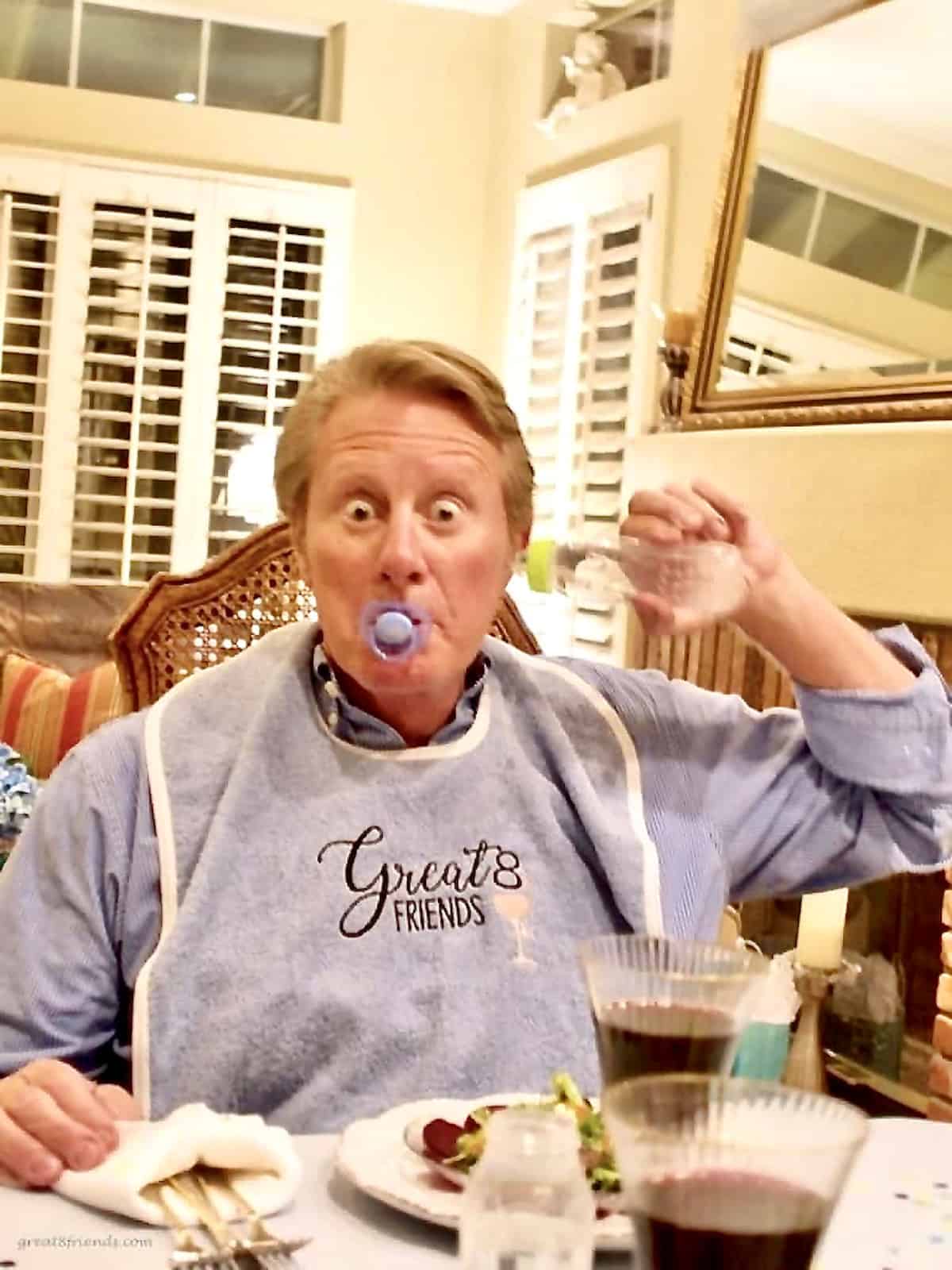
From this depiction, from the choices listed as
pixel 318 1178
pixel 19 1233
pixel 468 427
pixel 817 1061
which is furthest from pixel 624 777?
pixel 817 1061

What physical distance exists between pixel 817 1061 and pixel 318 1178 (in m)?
1.80

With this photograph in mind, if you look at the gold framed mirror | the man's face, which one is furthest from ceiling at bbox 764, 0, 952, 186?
the man's face

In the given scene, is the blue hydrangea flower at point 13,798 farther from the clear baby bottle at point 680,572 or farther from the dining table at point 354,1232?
the dining table at point 354,1232

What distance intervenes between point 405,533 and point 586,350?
3.08 m

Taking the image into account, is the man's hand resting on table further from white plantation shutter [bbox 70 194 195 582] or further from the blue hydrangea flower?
Result: white plantation shutter [bbox 70 194 195 582]

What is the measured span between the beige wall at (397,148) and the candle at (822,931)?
285 centimetres

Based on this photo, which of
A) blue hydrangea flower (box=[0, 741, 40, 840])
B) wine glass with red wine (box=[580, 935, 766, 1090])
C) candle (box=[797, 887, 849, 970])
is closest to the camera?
wine glass with red wine (box=[580, 935, 766, 1090])

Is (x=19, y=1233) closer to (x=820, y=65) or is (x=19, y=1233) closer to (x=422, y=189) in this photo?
(x=820, y=65)

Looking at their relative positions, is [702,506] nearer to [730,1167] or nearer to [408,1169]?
[408,1169]

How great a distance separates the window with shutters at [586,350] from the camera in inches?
158

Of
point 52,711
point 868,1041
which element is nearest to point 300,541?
point 868,1041

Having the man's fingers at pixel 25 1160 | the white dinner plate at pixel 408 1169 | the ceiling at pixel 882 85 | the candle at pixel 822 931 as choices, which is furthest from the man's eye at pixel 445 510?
the ceiling at pixel 882 85

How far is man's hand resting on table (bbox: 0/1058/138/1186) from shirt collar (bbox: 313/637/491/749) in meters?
0.42

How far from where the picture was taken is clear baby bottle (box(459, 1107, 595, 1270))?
2.29 feet
